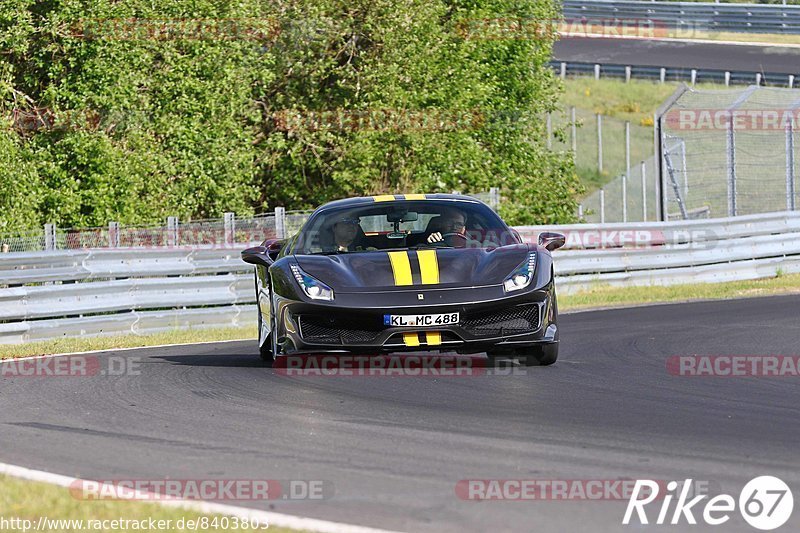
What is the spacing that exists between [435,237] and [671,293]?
9568mm

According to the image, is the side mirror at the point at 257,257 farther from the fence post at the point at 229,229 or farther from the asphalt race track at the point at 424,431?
the fence post at the point at 229,229

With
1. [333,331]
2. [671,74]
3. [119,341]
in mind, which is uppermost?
[671,74]

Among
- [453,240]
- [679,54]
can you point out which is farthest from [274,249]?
[679,54]

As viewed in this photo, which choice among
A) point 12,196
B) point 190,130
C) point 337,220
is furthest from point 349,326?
point 190,130

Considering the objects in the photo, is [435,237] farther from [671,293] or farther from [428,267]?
[671,293]

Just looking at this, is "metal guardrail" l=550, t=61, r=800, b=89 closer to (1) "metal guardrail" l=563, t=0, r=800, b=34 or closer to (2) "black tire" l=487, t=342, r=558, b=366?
(1) "metal guardrail" l=563, t=0, r=800, b=34

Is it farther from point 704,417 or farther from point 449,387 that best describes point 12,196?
point 704,417

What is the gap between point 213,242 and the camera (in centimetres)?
1789

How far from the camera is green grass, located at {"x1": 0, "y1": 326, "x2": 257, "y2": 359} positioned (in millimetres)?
13078

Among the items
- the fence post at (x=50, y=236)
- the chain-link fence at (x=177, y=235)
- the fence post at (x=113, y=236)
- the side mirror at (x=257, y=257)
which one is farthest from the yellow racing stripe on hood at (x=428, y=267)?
the fence post at (x=113, y=236)

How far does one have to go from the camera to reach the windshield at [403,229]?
33.3 ft

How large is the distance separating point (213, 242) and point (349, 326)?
9004mm

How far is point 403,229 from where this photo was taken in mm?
10453

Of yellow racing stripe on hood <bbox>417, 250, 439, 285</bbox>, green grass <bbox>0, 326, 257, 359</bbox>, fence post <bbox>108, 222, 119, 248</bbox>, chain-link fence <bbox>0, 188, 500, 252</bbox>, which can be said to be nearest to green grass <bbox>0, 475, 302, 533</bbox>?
yellow racing stripe on hood <bbox>417, 250, 439, 285</bbox>
